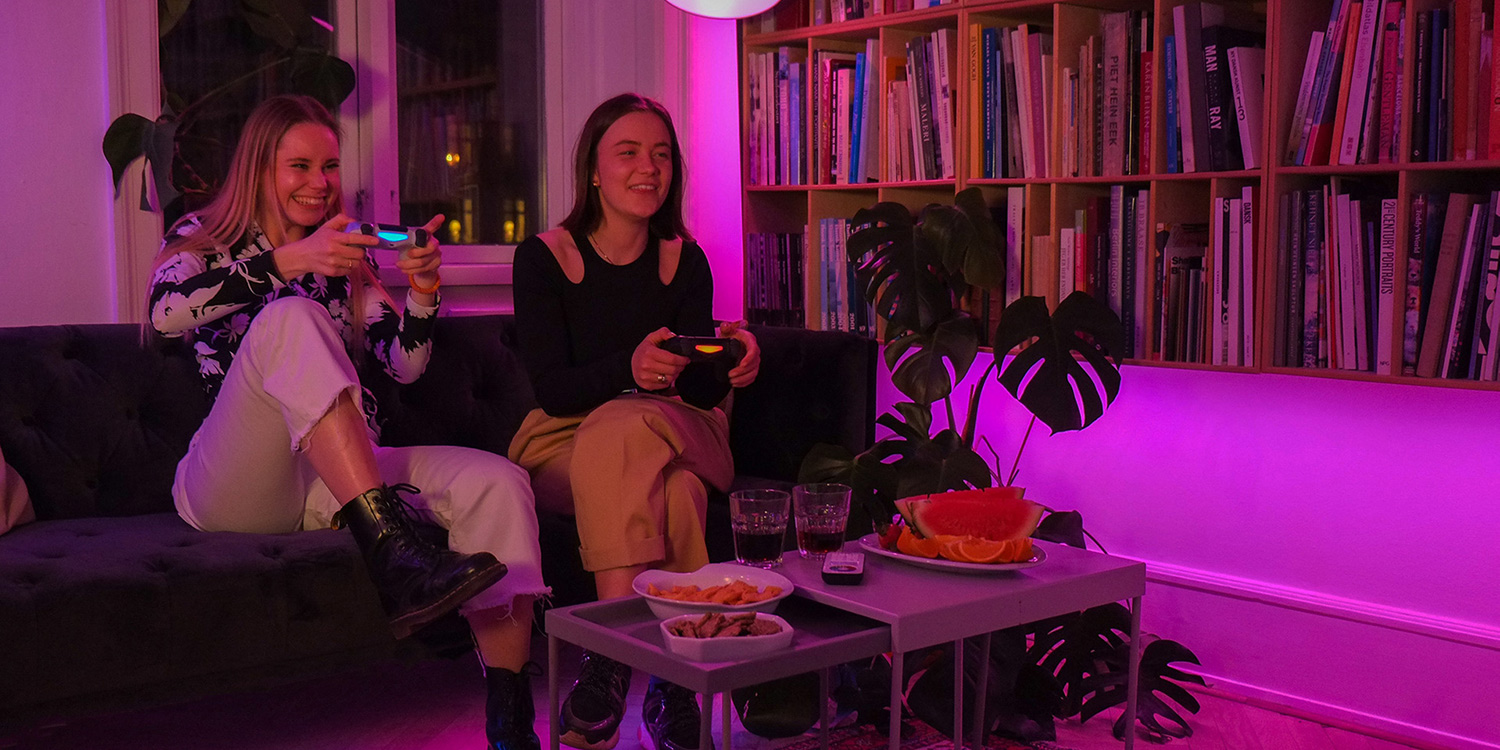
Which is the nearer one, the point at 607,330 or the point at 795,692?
the point at 795,692

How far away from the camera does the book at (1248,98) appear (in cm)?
262

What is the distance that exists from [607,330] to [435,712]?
82 centimetres

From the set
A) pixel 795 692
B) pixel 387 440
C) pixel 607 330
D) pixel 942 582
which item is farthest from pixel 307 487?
pixel 942 582

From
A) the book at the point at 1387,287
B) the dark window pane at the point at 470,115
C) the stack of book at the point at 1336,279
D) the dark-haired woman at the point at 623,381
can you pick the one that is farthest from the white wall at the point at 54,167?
the book at the point at 1387,287

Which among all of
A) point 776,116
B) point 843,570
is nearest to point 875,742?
point 843,570

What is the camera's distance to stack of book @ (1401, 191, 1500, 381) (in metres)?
2.30

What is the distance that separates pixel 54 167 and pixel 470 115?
1.10 metres

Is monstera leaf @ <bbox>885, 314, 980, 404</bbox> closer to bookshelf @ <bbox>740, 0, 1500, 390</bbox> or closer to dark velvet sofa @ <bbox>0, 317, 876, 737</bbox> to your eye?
dark velvet sofa @ <bbox>0, 317, 876, 737</bbox>

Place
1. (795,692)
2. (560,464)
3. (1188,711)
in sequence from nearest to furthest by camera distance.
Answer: (795,692) < (560,464) < (1188,711)

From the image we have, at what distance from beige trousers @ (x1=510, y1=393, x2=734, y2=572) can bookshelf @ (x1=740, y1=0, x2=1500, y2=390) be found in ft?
3.51

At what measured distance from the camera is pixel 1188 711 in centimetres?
263

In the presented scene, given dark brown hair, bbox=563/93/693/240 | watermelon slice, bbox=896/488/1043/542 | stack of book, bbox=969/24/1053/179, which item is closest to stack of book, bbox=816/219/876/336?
stack of book, bbox=969/24/1053/179

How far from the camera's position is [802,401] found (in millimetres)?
2826

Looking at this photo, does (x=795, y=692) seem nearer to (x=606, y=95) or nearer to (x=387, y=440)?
(x=387, y=440)
